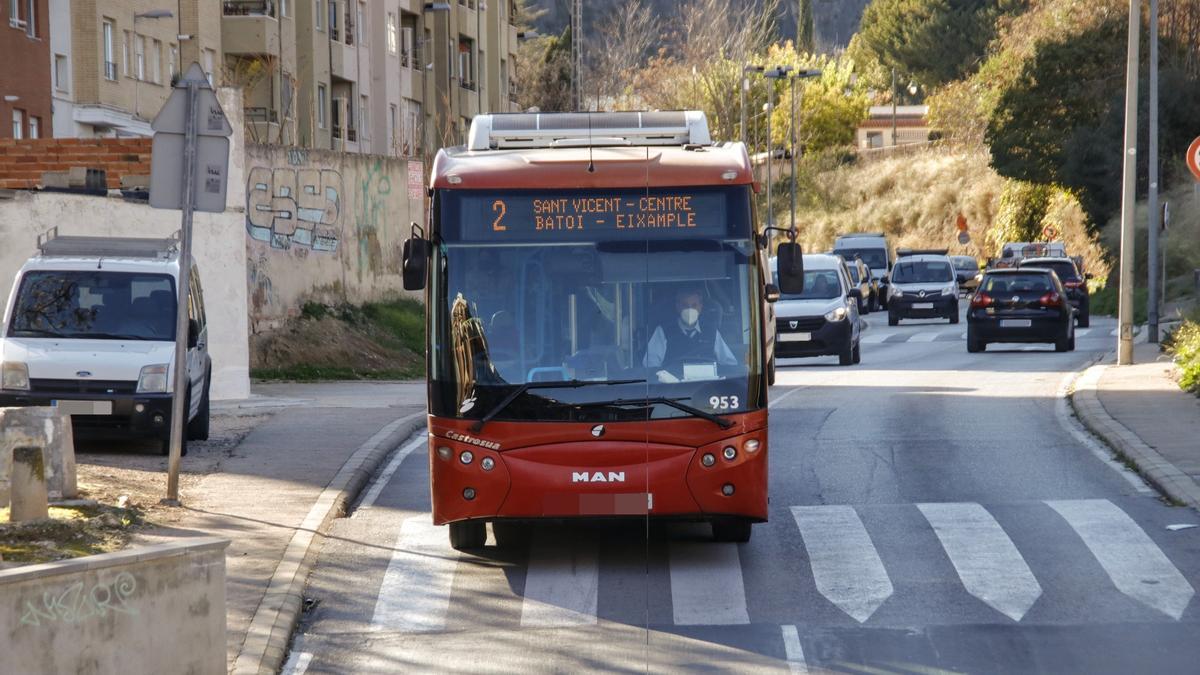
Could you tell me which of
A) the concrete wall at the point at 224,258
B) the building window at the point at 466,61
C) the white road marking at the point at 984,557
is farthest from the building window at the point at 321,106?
the white road marking at the point at 984,557

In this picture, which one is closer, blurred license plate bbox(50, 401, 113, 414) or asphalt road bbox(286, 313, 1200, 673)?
asphalt road bbox(286, 313, 1200, 673)

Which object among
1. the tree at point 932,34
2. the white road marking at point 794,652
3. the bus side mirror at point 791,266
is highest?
the tree at point 932,34

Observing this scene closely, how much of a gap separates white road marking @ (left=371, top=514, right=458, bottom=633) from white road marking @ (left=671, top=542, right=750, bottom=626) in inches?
52.7

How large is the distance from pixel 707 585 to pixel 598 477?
0.90 metres

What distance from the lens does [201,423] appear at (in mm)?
18047

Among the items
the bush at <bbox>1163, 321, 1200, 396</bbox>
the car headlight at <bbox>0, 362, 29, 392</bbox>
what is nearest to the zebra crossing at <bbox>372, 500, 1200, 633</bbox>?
the car headlight at <bbox>0, 362, 29, 392</bbox>

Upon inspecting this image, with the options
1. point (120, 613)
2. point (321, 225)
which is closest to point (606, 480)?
point (120, 613)

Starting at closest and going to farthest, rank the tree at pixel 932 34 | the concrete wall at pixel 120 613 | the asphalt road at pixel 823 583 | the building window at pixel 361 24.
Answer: the concrete wall at pixel 120 613 < the asphalt road at pixel 823 583 < the building window at pixel 361 24 < the tree at pixel 932 34

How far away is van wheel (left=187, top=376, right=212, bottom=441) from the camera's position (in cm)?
1789

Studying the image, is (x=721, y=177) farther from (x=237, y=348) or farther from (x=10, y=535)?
(x=237, y=348)

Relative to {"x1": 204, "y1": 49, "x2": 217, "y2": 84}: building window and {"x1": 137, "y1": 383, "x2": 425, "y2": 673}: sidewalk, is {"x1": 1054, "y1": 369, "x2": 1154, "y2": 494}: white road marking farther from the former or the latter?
{"x1": 204, "y1": 49, "x2": 217, "y2": 84}: building window

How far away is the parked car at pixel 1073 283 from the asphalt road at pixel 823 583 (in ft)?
94.3

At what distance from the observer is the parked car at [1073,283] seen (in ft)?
146

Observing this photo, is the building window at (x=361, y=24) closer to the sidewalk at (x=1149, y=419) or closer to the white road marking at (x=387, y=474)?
the sidewalk at (x=1149, y=419)
